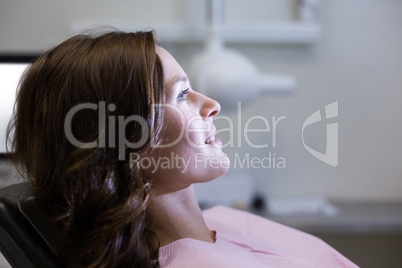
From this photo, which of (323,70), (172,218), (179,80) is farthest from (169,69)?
(323,70)

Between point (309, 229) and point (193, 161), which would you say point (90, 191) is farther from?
point (309, 229)

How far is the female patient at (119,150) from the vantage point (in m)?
0.68

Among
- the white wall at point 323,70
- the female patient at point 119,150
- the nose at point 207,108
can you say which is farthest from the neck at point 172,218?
the white wall at point 323,70

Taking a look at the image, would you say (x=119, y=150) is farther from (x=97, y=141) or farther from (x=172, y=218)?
(x=172, y=218)

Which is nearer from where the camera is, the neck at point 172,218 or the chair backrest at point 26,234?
the chair backrest at point 26,234

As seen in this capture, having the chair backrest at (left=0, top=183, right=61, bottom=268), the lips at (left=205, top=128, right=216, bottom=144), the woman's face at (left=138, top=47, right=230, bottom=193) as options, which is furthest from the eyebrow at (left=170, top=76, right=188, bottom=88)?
the chair backrest at (left=0, top=183, right=61, bottom=268)

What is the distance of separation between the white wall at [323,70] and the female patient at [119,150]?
1176mm

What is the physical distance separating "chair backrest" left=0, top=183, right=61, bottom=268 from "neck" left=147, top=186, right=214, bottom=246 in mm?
172

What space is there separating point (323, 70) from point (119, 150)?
1.41 m

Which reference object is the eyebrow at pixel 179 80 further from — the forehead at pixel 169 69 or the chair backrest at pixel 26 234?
the chair backrest at pixel 26 234

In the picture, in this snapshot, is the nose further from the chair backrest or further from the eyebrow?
the chair backrest

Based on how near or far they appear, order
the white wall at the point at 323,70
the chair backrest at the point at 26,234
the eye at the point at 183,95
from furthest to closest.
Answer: the white wall at the point at 323,70 → the eye at the point at 183,95 → the chair backrest at the point at 26,234

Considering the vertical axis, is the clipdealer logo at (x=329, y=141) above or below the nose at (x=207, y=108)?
below

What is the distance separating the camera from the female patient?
2.23 ft
